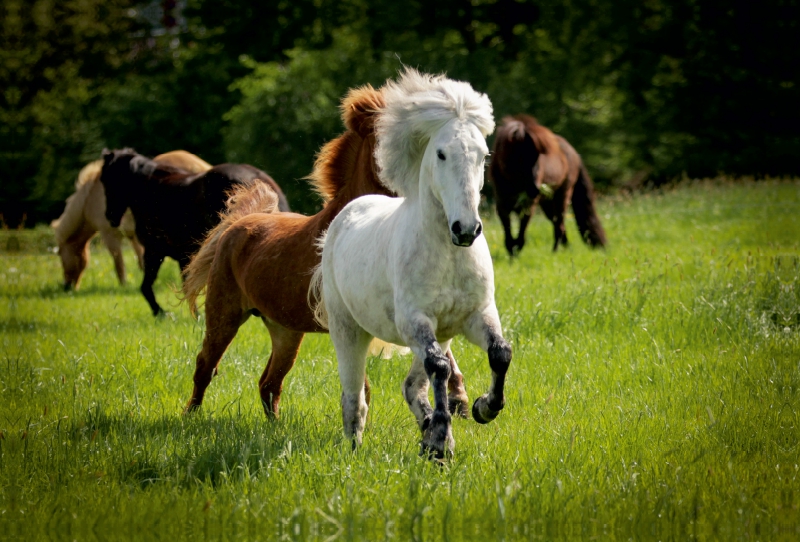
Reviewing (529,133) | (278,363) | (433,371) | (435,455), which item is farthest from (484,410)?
(529,133)

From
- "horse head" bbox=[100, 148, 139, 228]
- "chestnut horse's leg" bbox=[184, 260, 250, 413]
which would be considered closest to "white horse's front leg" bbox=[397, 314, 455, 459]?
"chestnut horse's leg" bbox=[184, 260, 250, 413]

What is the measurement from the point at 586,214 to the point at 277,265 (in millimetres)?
9800

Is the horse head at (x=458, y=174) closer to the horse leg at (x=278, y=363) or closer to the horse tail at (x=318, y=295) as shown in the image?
the horse tail at (x=318, y=295)

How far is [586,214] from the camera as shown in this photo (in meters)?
14.5

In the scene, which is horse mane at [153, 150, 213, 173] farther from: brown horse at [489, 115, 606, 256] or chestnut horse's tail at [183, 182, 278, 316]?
chestnut horse's tail at [183, 182, 278, 316]

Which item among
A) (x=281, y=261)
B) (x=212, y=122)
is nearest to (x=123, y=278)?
(x=281, y=261)

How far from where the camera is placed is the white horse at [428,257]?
401 cm

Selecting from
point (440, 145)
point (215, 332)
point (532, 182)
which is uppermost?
point (440, 145)

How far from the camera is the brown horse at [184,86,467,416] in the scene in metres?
5.56

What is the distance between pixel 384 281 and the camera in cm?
445

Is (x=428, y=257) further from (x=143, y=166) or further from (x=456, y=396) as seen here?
(x=143, y=166)

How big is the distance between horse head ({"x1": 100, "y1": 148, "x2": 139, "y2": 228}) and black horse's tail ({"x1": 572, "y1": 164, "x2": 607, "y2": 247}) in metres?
6.85

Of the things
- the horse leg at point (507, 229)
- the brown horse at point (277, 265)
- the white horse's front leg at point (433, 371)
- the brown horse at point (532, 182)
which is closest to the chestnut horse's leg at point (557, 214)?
the brown horse at point (532, 182)

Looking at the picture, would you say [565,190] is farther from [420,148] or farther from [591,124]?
[591,124]
